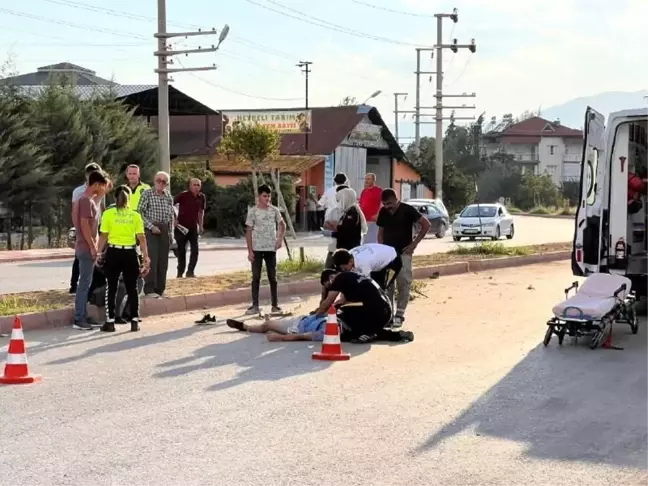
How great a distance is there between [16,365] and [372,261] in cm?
432

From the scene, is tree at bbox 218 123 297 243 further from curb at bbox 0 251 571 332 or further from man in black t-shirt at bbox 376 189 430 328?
man in black t-shirt at bbox 376 189 430 328

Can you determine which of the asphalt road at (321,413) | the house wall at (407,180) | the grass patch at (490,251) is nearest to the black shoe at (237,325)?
the asphalt road at (321,413)

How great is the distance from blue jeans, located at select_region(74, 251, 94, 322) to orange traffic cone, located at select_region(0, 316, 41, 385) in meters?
3.00

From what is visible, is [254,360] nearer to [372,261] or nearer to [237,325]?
[237,325]

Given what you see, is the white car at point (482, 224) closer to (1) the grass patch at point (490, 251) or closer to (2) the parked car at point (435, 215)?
(2) the parked car at point (435, 215)

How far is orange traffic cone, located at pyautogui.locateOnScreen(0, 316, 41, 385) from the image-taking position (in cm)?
811

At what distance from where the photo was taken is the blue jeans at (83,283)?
36.9ft

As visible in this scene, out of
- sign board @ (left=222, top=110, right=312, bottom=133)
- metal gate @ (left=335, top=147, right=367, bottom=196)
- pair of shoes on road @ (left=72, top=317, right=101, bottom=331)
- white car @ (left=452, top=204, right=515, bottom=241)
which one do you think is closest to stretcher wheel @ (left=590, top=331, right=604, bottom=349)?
pair of shoes on road @ (left=72, top=317, right=101, bottom=331)

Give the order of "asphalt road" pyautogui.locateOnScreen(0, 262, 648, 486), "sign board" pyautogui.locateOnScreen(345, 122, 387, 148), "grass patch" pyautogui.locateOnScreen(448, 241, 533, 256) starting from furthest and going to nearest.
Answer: "sign board" pyautogui.locateOnScreen(345, 122, 387, 148) < "grass patch" pyautogui.locateOnScreen(448, 241, 533, 256) < "asphalt road" pyautogui.locateOnScreen(0, 262, 648, 486)

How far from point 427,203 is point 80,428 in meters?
32.2

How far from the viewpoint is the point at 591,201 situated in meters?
12.4

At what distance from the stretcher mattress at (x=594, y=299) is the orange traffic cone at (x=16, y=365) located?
5404 millimetres

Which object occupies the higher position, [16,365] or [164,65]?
[164,65]

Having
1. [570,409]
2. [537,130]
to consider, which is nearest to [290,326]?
[570,409]
